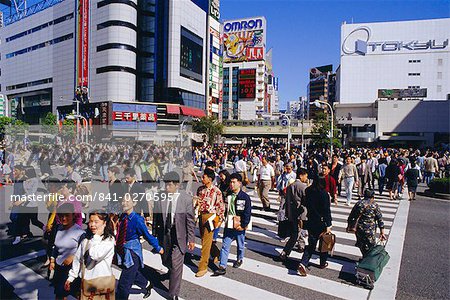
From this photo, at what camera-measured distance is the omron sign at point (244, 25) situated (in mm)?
102500

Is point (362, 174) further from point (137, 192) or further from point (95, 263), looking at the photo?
point (95, 263)

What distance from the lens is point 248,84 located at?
99312mm

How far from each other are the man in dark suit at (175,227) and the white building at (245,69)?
94038mm

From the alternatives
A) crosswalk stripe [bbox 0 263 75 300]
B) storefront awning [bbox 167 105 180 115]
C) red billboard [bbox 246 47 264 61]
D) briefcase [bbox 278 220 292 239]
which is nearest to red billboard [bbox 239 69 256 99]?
red billboard [bbox 246 47 264 61]

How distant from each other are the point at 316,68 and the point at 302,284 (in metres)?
156

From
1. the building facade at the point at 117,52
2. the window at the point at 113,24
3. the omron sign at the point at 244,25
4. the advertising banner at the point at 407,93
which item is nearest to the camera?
the window at the point at 113,24

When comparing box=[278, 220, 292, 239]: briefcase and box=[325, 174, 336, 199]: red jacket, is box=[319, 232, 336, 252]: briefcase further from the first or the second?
box=[325, 174, 336, 199]: red jacket

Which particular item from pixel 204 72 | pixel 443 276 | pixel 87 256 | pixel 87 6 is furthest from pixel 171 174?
pixel 204 72

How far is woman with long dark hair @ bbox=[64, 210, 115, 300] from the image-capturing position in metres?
3.40

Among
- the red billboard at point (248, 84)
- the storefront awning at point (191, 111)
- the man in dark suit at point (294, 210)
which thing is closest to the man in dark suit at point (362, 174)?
the man in dark suit at point (294, 210)

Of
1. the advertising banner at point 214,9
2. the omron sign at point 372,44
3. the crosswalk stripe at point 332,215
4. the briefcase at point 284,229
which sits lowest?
the crosswalk stripe at point 332,215

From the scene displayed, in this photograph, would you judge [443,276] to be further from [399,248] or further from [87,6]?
[87,6]

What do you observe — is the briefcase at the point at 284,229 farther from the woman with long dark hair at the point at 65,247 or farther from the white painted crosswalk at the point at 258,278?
the woman with long dark hair at the point at 65,247

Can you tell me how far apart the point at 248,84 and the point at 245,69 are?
4.93 m
